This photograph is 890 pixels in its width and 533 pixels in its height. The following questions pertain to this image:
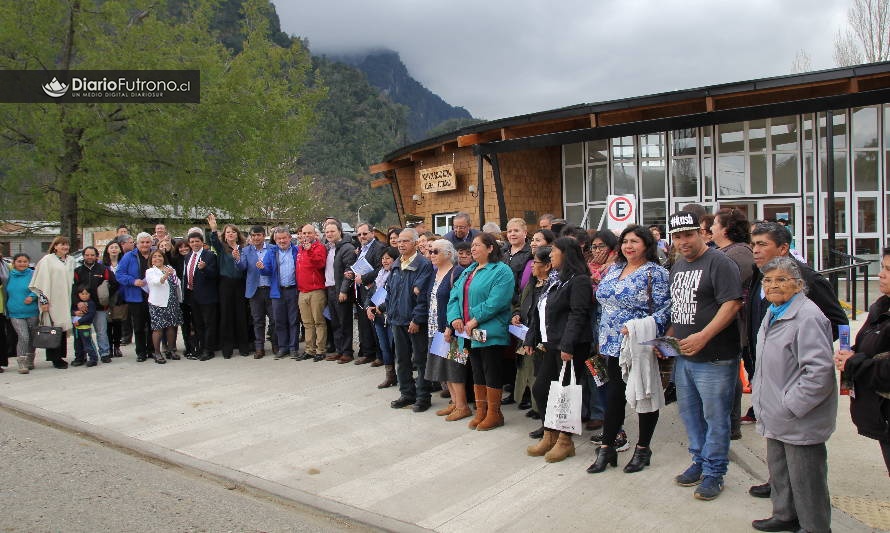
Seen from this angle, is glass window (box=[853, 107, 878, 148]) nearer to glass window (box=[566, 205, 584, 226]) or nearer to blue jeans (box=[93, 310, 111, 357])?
glass window (box=[566, 205, 584, 226])

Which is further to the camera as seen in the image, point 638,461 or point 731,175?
point 731,175

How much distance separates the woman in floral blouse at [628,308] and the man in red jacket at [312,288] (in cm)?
570

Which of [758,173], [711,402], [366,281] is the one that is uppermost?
[758,173]

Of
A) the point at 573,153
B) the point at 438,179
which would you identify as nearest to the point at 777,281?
the point at 573,153

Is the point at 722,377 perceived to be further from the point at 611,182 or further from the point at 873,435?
the point at 611,182

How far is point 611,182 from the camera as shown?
17.2 meters

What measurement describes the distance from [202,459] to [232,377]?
345 centimetres

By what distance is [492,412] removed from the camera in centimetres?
631

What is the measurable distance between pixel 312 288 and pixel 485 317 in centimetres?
448

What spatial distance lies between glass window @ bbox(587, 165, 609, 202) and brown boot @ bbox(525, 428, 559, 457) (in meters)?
12.7

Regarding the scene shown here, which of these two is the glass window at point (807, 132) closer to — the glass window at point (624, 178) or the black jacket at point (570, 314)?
the glass window at point (624, 178)

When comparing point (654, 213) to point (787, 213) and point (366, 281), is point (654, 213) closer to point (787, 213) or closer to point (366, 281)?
point (787, 213)

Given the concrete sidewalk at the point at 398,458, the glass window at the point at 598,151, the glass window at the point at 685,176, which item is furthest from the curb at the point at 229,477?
the glass window at the point at 598,151

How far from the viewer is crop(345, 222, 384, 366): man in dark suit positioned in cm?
915
